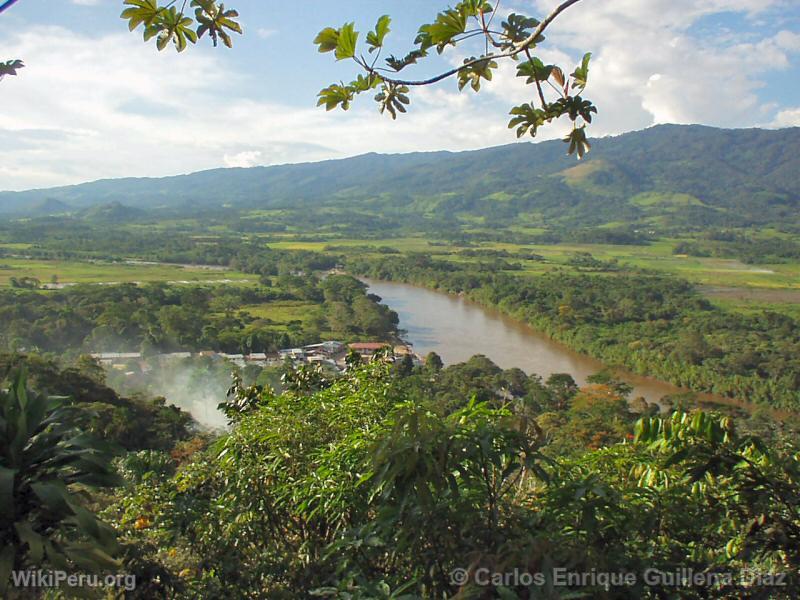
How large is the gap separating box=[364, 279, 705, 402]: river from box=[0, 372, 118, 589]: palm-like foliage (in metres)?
16.5

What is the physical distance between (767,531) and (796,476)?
16 centimetres

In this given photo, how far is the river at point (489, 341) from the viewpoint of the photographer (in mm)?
18234

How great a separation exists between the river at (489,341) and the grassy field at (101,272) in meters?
12.7

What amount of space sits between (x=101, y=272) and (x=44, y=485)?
3690 centimetres

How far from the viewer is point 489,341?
71.8 ft

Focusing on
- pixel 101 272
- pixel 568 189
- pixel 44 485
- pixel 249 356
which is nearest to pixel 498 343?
pixel 249 356

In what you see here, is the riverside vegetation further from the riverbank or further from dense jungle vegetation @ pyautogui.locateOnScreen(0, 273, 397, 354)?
the riverbank

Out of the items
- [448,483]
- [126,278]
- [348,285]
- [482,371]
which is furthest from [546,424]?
[126,278]

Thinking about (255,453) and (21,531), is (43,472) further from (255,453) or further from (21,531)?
(255,453)

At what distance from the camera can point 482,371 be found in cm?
1558

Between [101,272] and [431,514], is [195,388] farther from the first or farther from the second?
[101,272]

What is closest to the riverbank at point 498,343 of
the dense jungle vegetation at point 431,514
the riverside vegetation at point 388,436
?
the riverside vegetation at point 388,436

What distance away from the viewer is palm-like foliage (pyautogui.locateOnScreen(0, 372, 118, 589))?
43.3 inches

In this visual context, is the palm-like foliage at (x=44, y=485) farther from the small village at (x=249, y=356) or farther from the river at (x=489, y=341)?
the river at (x=489, y=341)
